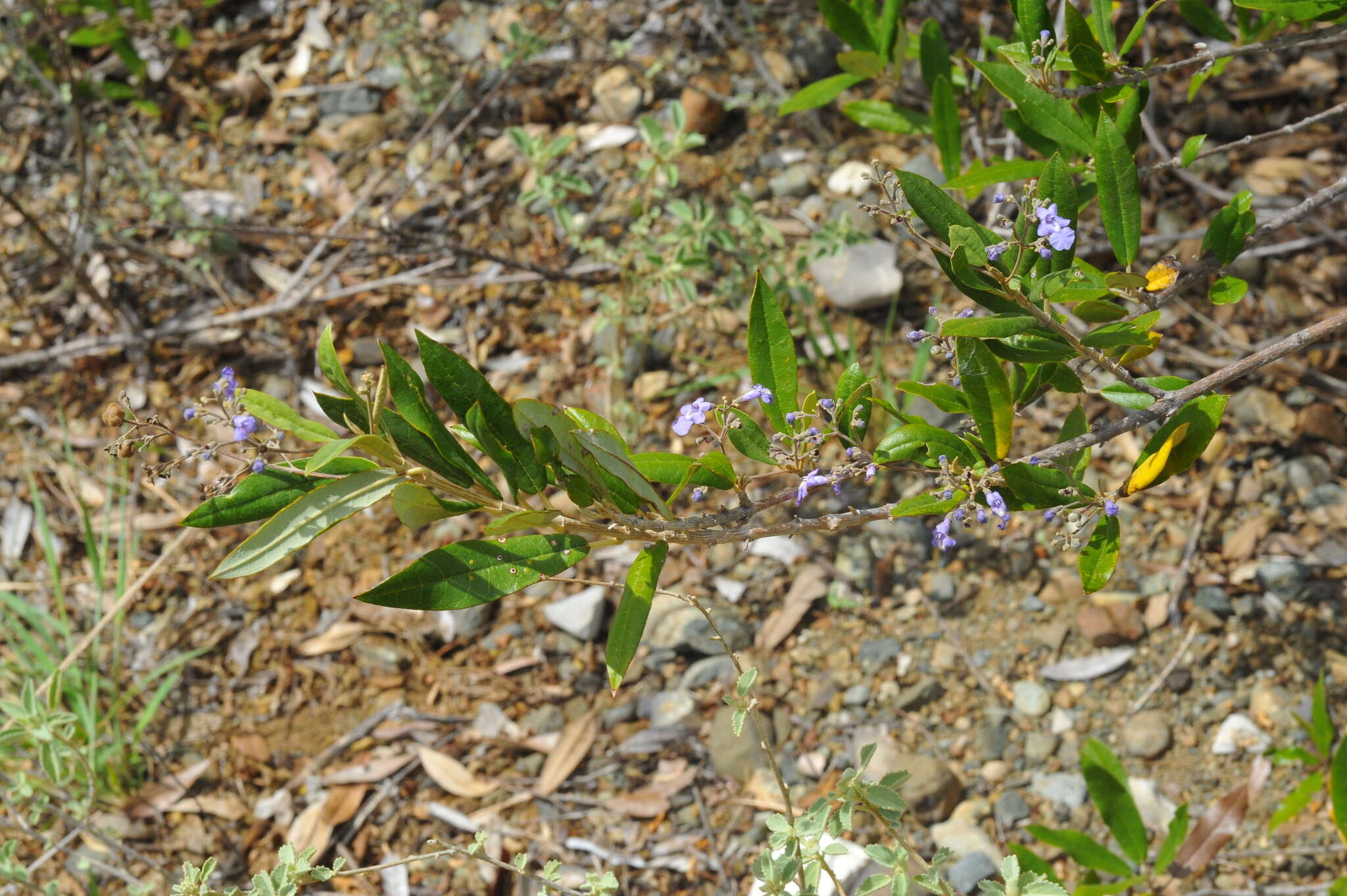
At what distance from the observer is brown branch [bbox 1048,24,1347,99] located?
57.4 inches

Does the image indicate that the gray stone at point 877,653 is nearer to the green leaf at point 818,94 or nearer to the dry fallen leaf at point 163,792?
the green leaf at point 818,94

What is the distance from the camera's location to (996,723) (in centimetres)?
248

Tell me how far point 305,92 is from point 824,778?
3020mm

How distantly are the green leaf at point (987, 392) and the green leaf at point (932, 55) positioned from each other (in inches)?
39.2

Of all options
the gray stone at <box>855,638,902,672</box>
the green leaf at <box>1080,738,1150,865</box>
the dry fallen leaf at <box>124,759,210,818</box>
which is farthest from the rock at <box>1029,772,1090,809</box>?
the dry fallen leaf at <box>124,759,210,818</box>

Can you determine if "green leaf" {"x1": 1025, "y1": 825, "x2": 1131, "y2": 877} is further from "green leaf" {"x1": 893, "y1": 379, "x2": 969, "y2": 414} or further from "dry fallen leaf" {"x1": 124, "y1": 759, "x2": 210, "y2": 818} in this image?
"dry fallen leaf" {"x1": 124, "y1": 759, "x2": 210, "y2": 818}

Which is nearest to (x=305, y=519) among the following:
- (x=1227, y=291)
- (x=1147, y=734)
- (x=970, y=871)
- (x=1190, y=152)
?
(x=1227, y=291)

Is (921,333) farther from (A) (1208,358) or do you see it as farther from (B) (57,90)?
(B) (57,90)

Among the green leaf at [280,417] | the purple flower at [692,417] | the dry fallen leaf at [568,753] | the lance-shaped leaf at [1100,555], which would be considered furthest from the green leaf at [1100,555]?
the dry fallen leaf at [568,753]

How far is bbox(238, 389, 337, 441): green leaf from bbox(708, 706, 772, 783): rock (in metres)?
1.43

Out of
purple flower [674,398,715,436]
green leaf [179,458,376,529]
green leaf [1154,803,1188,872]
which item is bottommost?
green leaf [1154,803,1188,872]

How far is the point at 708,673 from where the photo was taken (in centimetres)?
266

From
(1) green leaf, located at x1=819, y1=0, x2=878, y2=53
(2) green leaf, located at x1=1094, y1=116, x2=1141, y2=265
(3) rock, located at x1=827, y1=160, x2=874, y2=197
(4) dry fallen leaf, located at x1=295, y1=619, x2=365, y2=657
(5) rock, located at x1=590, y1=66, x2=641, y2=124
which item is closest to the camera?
(2) green leaf, located at x1=1094, y1=116, x2=1141, y2=265

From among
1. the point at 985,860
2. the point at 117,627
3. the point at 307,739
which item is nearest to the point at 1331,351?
the point at 985,860
